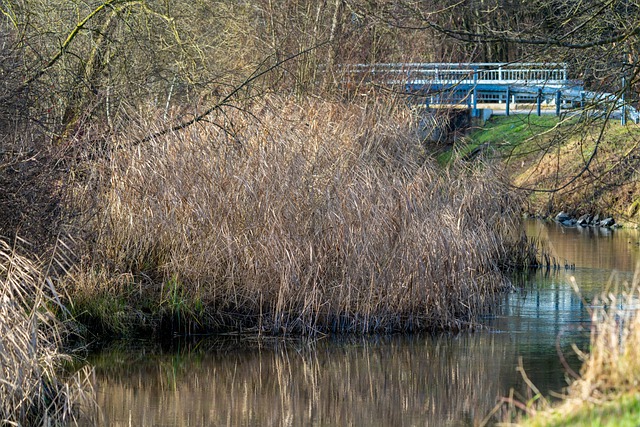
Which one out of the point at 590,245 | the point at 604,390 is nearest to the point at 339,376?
the point at 604,390

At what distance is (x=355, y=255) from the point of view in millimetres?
12742

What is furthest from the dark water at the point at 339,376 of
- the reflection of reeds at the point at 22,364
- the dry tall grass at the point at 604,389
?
the dry tall grass at the point at 604,389

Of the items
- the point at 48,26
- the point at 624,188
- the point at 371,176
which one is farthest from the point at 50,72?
the point at 624,188

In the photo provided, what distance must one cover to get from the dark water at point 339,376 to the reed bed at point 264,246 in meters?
0.41

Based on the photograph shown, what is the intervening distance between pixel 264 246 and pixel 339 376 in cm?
210

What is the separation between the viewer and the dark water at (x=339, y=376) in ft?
32.5

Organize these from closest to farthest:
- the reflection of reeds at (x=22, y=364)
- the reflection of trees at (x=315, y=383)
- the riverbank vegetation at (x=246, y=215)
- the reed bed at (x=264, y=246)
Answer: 1. the reflection of reeds at (x=22, y=364)
2. the reflection of trees at (x=315, y=383)
3. the riverbank vegetation at (x=246, y=215)
4. the reed bed at (x=264, y=246)

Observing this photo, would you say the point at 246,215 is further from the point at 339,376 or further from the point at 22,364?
the point at 22,364

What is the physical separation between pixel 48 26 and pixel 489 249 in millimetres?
6862

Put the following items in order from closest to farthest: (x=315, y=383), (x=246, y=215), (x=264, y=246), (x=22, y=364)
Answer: (x=22, y=364), (x=315, y=383), (x=264, y=246), (x=246, y=215)

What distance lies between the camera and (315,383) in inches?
438

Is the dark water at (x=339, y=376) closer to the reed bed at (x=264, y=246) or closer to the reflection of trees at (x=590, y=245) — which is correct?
the reed bed at (x=264, y=246)

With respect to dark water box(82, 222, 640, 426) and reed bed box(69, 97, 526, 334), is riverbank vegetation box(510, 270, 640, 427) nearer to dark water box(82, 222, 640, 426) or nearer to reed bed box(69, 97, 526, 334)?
dark water box(82, 222, 640, 426)

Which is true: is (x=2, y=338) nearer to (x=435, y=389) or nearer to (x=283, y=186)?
(x=435, y=389)
